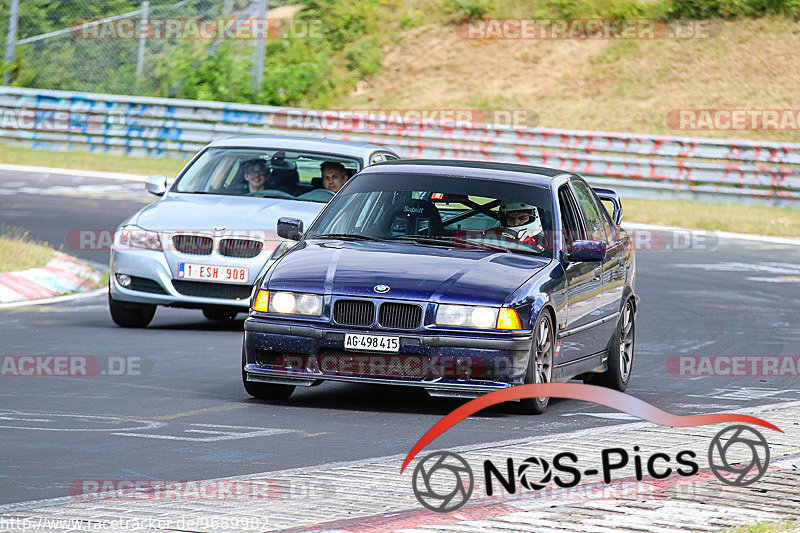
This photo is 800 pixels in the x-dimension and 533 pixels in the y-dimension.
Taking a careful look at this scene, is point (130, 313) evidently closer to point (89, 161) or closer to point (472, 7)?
point (89, 161)

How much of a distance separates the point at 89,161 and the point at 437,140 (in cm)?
688

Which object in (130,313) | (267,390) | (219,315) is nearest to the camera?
(267,390)

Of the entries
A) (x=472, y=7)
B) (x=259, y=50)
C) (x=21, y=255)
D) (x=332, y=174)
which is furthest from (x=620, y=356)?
(x=472, y=7)

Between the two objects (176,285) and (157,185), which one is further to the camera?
(157,185)

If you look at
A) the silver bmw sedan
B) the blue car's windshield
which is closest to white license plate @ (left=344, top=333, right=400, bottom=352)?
the blue car's windshield

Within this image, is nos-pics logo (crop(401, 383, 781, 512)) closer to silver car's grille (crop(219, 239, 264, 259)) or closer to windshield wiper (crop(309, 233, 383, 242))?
windshield wiper (crop(309, 233, 383, 242))

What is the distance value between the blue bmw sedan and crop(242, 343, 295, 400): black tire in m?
0.01

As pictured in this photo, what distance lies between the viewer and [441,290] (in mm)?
8867

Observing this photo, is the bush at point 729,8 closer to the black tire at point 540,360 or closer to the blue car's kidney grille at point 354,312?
the black tire at point 540,360

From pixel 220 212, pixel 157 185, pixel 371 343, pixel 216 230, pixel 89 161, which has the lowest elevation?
pixel 371 343

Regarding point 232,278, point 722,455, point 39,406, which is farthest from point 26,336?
point 722,455

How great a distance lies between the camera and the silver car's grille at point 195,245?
12875 mm

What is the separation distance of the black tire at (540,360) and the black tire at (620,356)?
4.75 feet

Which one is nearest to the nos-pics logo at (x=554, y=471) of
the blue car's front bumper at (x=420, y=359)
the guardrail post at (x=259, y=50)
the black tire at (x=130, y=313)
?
the blue car's front bumper at (x=420, y=359)
